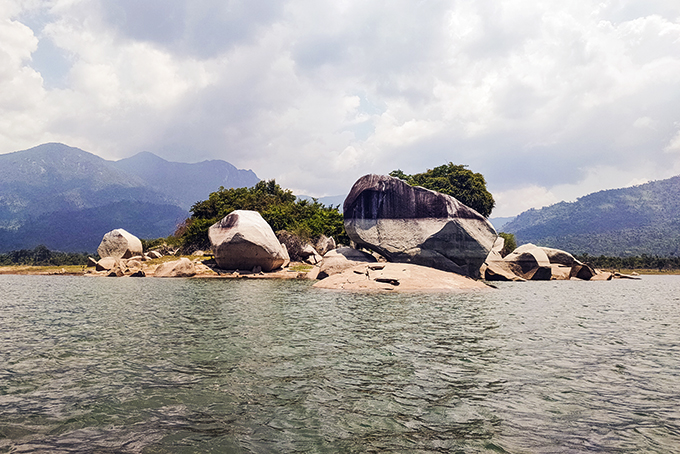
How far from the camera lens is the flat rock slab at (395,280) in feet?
66.9

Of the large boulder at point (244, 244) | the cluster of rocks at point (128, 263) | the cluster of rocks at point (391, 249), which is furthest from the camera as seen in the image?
the cluster of rocks at point (128, 263)

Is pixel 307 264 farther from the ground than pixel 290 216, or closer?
closer

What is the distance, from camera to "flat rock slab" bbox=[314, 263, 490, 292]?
20391 millimetres

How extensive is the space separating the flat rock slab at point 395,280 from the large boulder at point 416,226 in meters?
4.27

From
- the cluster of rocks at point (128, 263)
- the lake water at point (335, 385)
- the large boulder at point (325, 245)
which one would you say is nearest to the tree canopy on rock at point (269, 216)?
the large boulder at point (325, 245)

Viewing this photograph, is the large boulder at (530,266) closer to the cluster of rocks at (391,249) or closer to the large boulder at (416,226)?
the cluster of rocks at (391,249)

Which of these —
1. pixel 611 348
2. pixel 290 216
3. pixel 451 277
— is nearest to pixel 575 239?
pixel 290 216

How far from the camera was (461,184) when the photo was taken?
5816cm

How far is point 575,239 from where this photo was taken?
19450 centimetres

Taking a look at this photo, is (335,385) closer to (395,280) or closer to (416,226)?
(395,280)

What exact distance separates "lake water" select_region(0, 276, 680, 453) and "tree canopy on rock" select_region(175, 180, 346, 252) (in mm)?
33398

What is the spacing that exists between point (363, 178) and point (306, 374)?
81.8 ft

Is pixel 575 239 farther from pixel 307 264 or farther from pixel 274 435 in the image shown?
pixel 274 435

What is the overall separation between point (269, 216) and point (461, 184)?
29665 millimetres
